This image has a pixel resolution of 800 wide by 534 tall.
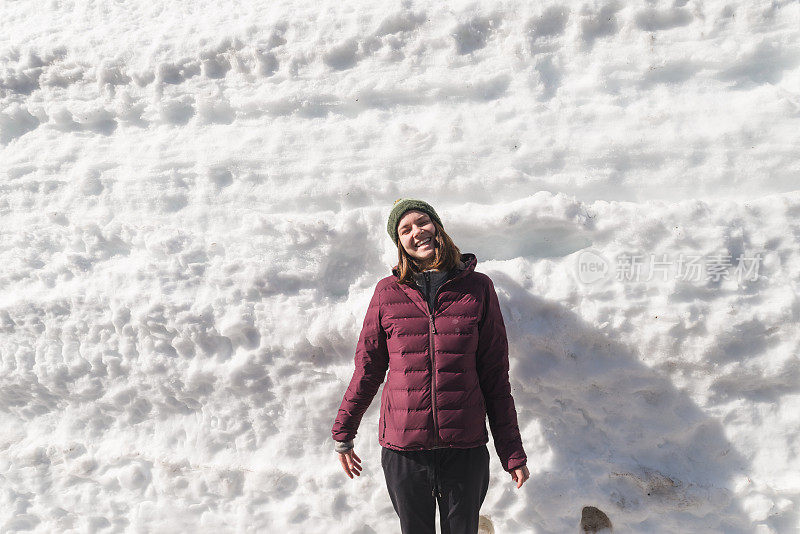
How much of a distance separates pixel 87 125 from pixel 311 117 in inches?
82.0

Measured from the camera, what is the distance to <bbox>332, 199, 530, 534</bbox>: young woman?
2615 millimetres

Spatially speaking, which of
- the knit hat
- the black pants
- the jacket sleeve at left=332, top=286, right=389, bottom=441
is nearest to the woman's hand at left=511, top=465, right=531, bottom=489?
the black pants

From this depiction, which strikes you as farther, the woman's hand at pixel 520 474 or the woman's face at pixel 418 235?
the woman's face at pixel 418 235

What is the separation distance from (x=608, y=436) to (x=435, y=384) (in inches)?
→ 66.2

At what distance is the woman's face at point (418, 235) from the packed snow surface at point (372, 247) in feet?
2.79

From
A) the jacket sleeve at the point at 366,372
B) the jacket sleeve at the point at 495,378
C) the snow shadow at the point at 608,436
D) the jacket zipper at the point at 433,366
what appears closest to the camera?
the jacket zipper at the point at 433,366

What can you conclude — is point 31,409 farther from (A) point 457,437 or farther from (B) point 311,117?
(A) point 457,437

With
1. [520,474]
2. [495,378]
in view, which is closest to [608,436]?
[520,474]

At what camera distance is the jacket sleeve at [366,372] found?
112 inches

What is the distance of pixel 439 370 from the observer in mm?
2611

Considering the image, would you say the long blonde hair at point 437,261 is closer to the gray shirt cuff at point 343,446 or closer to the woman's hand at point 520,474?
the gray shirt cuff at point 343,446

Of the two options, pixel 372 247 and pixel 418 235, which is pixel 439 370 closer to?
pixel 418 235

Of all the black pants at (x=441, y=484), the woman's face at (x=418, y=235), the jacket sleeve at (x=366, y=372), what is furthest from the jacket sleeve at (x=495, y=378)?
the jacket sleeve at (x=366, y=372)

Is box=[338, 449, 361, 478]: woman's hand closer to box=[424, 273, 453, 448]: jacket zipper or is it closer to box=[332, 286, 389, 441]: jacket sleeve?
box=[332, 286, 389, 441]: jacket sleeve
